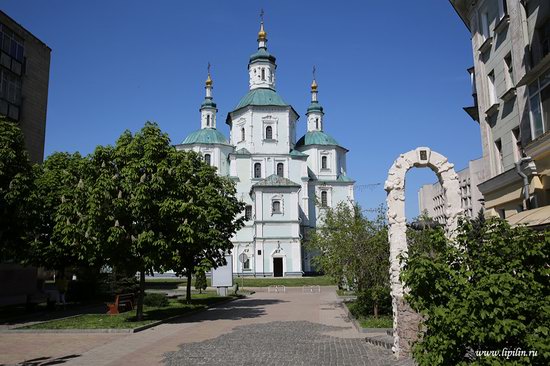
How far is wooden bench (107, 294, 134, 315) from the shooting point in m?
19.5

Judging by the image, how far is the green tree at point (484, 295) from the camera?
5695 millimetres

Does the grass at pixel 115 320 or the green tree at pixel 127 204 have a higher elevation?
the green tree at pixel 127 204

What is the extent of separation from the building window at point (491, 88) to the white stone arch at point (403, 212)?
10.1 m

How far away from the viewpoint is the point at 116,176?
1758 centimetres

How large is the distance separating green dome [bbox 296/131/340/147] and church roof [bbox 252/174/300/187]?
12.7 metres

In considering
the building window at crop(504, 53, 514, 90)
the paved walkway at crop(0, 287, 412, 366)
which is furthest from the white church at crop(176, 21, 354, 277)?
the paved walkway at crop(0, 287, 412, 366)

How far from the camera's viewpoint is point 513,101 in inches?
687

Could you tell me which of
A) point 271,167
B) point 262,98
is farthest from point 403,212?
point 262,98

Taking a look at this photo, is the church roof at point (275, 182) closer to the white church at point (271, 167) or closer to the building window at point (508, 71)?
the white church at point (271, 167)

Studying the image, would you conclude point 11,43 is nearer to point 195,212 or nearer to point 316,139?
point 195,212

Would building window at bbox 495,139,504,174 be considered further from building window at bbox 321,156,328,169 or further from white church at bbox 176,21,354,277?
building window at bbox 321,156,328,169

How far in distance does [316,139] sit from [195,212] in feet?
181

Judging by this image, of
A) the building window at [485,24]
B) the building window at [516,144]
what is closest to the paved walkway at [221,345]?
the building window at [516,144]

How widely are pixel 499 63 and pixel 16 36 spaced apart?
86.5 ft
